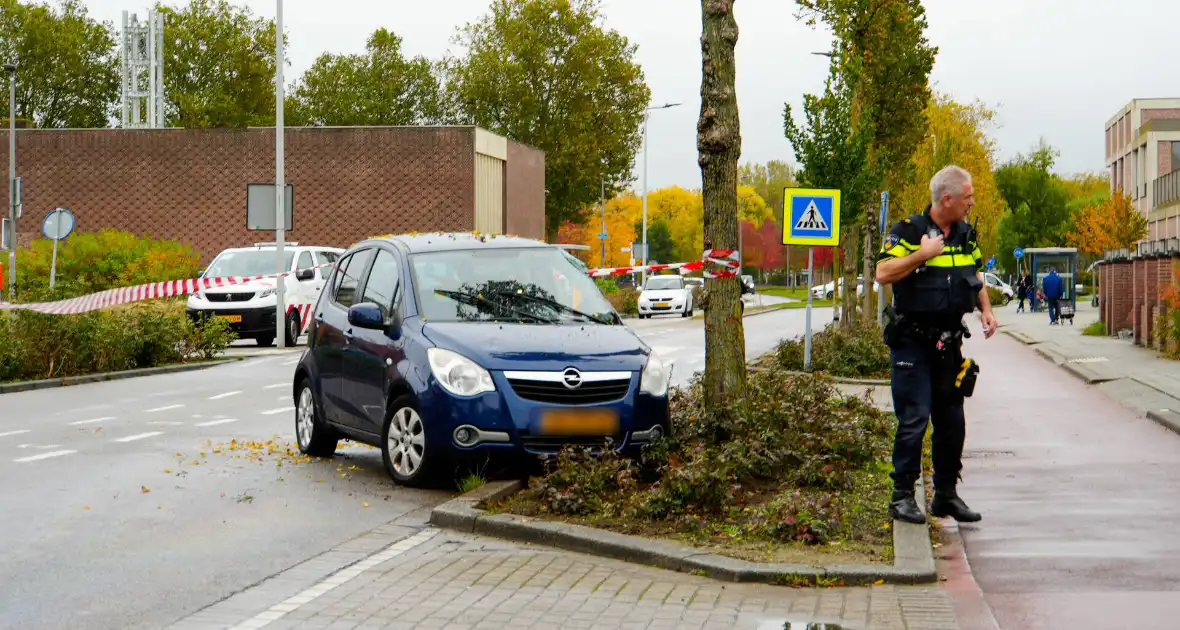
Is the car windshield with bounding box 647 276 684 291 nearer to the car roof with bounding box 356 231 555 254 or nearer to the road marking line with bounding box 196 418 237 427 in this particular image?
the road marking line with bounding box 196 418 237 427

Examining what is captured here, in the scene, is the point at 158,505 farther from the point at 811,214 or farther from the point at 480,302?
the point at 811,214

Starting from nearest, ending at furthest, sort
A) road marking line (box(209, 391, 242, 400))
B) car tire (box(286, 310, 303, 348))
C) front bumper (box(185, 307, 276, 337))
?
road marking line (box(209, 391, 242, 400)) → front bumper (box(185, 307, 276, 337)) → car tire (box(286, 310, 303, 348))

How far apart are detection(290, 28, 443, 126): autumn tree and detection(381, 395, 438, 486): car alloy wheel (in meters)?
71.6

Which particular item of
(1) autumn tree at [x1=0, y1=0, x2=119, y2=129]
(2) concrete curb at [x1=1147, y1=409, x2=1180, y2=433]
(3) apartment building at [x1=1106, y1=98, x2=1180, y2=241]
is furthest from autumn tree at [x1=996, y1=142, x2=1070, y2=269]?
(2) concrete curb at [x1=1147, y1=409, x2=1180, y2=433]

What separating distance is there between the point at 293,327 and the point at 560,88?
43930 mm

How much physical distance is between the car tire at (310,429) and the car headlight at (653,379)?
102 inches

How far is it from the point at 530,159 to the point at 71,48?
32857mm

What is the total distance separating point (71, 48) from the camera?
265 feet

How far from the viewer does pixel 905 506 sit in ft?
25.2

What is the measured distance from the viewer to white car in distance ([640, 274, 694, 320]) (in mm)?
49094

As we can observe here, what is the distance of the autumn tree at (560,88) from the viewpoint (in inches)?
2746

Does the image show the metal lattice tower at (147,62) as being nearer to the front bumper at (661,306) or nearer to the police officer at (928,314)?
the front bumper at (661,306)

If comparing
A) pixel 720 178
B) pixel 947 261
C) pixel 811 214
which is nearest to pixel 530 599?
pixel 947 261

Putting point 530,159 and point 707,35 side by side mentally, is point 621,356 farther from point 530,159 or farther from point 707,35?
point 530,159
